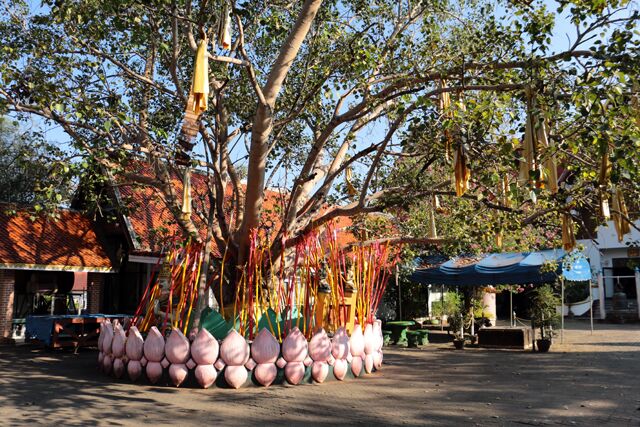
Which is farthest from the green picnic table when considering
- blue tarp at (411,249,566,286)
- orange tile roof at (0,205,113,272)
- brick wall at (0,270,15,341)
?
brick wall at (0,270,15,341)

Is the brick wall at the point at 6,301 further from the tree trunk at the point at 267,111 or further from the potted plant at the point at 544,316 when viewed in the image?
the potted plant at the point at 544,316

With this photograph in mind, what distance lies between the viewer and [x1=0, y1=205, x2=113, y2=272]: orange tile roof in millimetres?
15359

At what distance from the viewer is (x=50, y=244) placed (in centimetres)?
1642

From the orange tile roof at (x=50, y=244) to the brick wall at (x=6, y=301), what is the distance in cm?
73

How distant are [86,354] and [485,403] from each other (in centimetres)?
965

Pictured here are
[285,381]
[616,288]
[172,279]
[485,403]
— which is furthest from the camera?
[616,288]

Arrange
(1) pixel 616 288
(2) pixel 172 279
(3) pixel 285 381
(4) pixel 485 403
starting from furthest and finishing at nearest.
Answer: (1) pixel 616 288 → (2) pixel 172 279 → (3) pixel 285 381 → (4) pixel 485 403

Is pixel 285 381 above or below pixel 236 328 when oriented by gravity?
below

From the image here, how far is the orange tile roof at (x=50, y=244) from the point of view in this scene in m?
15.4

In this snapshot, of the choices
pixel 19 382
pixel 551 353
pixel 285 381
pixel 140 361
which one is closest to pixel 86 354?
pixel 19 382

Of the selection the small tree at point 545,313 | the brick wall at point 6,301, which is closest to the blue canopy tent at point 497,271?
the small tree at point 545,313

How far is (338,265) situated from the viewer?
10.1m

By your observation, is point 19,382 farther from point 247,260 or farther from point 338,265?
point 338,265

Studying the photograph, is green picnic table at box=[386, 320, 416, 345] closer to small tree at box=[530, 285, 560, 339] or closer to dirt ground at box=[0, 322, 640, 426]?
small tree at box=[530, 285, 560, 339]
